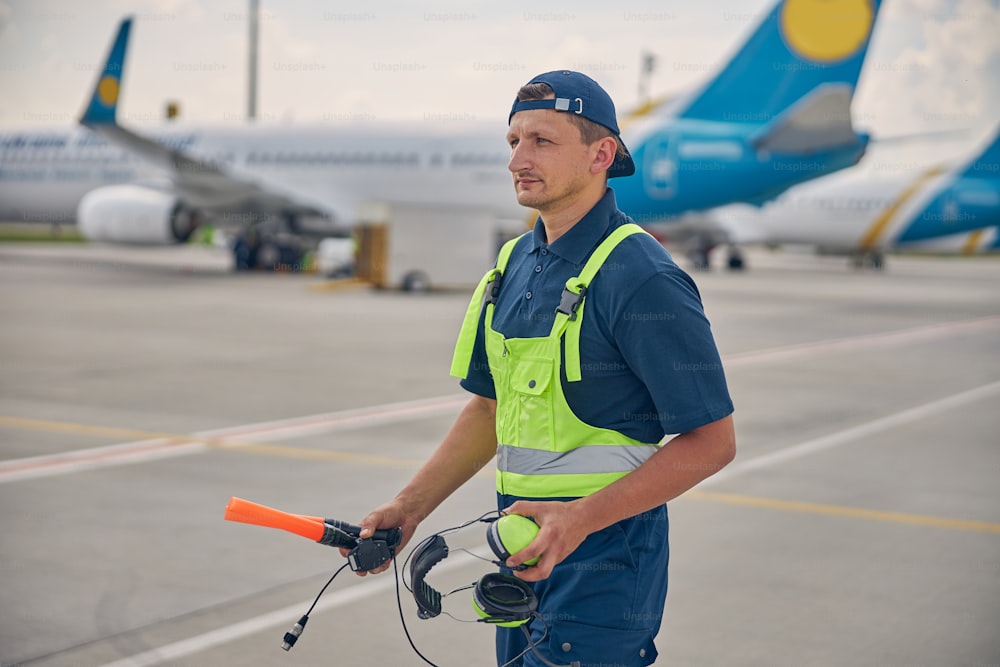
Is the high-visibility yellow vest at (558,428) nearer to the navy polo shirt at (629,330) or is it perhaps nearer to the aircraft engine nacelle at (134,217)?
the navy polo shirt at (629,330)

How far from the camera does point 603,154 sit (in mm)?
2693

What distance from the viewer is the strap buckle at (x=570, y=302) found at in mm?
2598

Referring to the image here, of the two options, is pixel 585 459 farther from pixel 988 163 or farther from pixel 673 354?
pixel 988 163

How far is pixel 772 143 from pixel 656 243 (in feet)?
80.9

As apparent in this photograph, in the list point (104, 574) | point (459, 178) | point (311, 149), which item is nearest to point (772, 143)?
point (459, 178)

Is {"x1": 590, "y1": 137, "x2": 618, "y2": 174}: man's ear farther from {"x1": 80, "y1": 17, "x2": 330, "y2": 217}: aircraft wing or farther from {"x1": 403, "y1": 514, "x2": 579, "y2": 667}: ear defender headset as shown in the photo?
{"x1": 80, "y1": 17, "x2": 330, "y2": 217}: aircraft wing

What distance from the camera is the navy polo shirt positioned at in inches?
99.0

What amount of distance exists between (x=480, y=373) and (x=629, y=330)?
584mm

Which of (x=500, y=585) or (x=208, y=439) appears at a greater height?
(x=500, y=585)

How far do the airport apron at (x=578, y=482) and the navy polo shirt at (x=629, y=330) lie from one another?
3 centimetres

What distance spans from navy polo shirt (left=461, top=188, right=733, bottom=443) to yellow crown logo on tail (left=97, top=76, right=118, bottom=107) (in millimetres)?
26918

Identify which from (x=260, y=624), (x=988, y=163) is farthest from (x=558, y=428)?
(x=988, y=163)

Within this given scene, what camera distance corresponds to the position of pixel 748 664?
4809 millimetres

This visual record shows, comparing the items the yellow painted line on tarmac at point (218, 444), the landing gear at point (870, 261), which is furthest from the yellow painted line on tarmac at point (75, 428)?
the landing gear at point (870, 261)
